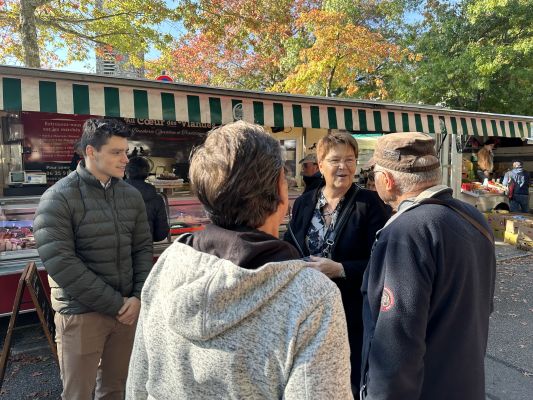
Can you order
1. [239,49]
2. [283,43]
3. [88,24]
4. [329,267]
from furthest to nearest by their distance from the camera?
[239,49] < [283,43] < [88,24] < [329,267]

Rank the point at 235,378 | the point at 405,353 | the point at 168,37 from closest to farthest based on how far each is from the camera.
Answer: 1. the point at 235,378
2. the point at 405,353
3. the point at 168,37

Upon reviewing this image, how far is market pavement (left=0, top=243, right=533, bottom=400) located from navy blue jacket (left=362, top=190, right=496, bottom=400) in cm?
225

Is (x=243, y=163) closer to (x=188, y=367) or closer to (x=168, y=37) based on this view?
(x=188, y=367)

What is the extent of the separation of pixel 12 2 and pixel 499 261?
41.3ft

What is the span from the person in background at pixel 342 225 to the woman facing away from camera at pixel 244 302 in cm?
103

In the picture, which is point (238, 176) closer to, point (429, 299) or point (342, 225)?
point (429, 299)

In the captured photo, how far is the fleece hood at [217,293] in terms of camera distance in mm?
888

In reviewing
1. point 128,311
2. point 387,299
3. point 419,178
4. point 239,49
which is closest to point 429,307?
point 387,299

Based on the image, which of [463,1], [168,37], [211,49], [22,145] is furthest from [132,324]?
[211,49]

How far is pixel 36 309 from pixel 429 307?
2600mm

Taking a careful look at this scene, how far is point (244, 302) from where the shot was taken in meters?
0.89

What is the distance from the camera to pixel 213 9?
9703 millimetres

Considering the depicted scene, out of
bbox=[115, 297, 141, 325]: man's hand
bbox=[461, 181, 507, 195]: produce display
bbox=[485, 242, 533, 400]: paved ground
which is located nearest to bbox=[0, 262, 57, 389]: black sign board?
bbox=[115, 297, 141, 325]: man's hand

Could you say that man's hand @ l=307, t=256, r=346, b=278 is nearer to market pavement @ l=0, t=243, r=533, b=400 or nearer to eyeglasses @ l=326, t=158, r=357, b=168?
eyeglasses @ l=326, t=158, r=357, b=168
